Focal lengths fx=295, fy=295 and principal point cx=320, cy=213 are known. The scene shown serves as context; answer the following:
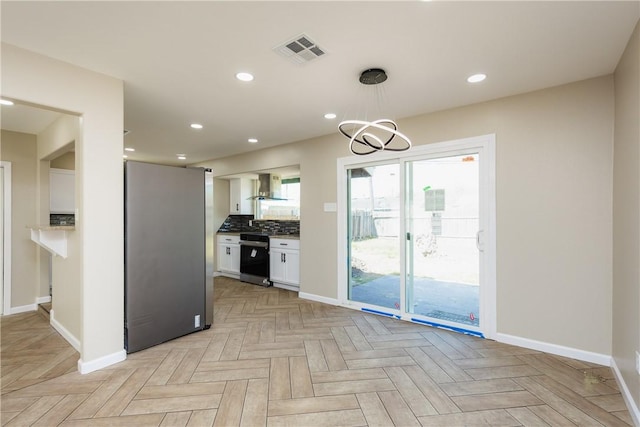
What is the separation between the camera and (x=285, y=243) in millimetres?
5211

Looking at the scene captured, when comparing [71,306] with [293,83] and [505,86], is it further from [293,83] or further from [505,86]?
[505,86]

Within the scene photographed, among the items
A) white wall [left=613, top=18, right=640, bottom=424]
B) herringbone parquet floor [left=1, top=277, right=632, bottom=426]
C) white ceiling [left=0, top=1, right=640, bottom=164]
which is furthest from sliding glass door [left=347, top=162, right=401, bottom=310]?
white wall [left=613, top=18, right=640, bottom=424]

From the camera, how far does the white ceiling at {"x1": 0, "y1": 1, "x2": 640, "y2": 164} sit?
1.75 m

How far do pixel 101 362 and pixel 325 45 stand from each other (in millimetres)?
3111

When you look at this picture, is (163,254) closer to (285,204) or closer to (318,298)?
(318,298)

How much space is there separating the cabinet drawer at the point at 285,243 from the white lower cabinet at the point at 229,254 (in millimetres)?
1045

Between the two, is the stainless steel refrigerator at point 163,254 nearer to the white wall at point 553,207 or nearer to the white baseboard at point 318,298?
the white baseboard at point 318,298

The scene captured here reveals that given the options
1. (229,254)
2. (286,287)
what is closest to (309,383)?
(286,287)

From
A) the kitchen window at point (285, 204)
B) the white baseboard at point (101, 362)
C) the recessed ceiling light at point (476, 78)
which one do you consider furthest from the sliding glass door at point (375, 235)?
the white baseboard at point (101, 362)

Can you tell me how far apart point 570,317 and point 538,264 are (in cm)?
51

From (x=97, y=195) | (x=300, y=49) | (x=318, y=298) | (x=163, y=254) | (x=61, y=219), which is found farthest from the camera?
(x=61, y=219)

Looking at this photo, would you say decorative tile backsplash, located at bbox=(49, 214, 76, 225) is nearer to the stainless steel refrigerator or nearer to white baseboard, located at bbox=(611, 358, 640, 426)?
the stainless steel refrigerator

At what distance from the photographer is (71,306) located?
2.97 m

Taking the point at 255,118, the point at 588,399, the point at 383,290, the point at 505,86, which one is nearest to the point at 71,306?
the point at 255,118
